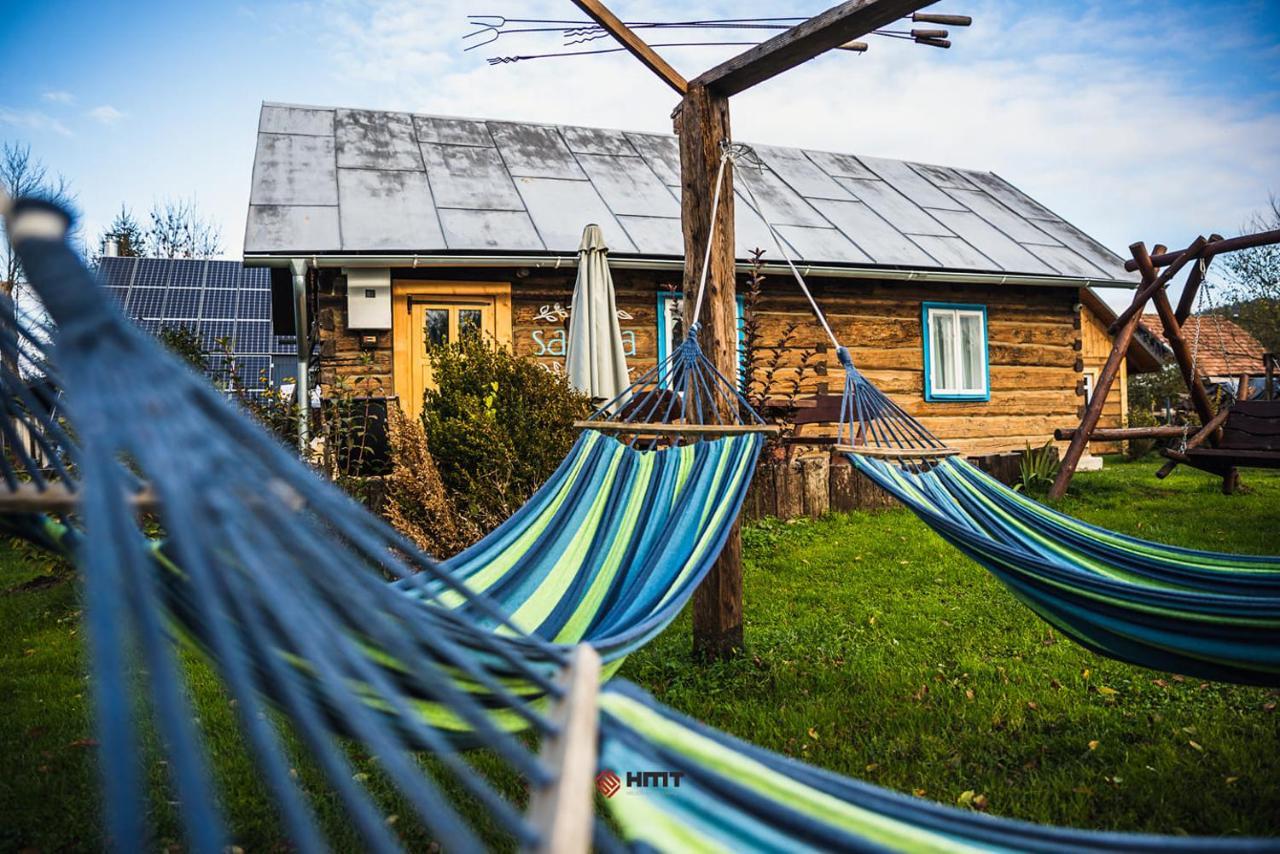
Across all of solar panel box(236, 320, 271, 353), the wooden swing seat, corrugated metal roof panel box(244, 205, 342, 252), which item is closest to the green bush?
corrugated metal roof panel box(244, 205, 342, 252)

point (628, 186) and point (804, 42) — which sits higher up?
point (628, 186)

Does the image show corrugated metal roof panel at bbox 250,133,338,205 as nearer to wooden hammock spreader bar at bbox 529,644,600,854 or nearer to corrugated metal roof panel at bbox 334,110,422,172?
corrugated metal roof panel at bbox 334,110,422,172

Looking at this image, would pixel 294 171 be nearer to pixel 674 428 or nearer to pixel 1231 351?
pixel 674 428

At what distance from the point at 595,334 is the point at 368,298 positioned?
2.69m

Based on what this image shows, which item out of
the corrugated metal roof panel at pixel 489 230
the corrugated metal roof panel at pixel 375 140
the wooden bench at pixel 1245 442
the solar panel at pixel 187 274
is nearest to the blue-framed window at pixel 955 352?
the wooden bench at pixel 1245 442

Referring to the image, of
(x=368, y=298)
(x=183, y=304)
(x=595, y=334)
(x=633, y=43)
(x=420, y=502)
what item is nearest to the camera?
(x=633, y=43)

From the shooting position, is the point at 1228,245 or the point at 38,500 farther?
the point at 1228,245

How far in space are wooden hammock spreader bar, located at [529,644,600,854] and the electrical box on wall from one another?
21.6 ft

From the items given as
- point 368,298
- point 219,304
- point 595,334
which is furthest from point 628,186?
point 219,304

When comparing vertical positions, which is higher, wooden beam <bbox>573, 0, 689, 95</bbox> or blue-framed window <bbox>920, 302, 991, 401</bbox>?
wooden beam <bbox>573, 0, 689, 95</bbox>

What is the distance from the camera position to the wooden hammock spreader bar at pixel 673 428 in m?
2.74

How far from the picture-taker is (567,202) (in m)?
8.22

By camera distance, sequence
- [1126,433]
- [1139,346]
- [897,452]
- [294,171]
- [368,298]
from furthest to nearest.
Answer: [1139,346] → [294,171] → [368,298] → [1126,433] → [897,452]

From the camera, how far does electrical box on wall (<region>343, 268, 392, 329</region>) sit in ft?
23.1
